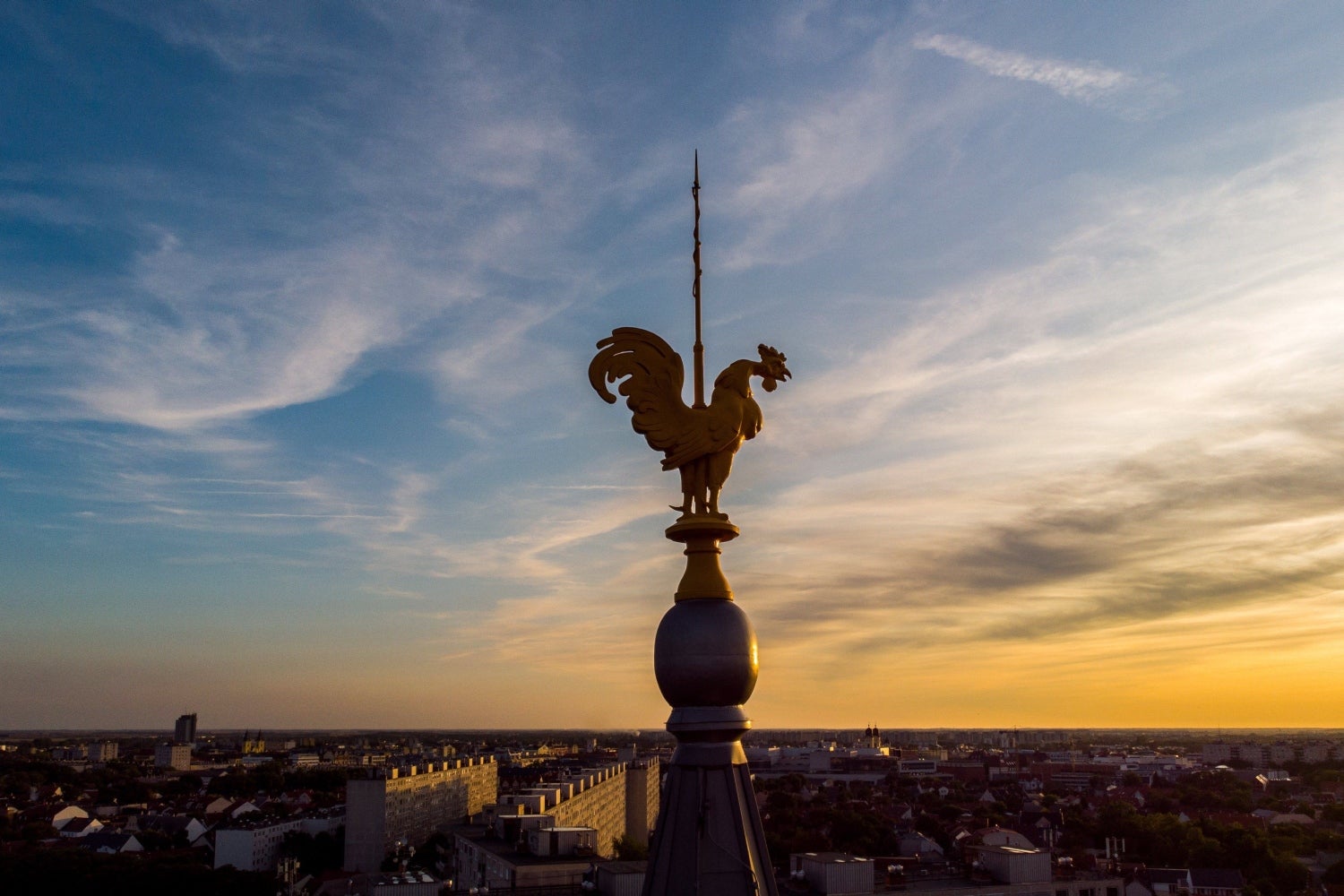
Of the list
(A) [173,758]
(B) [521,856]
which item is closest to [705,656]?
(B) [521,856]

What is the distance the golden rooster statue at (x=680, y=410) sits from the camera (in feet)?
25.2

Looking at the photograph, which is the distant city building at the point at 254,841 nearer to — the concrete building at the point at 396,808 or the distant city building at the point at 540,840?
the concrete building at the point at 396,808

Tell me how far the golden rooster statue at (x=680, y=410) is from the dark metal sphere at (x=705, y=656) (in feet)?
2.49

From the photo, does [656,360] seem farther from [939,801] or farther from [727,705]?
[939,801]

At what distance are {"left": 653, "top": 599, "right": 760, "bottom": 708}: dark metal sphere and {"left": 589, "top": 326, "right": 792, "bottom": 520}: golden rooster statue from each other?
0.76 metres

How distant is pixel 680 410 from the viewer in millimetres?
7766

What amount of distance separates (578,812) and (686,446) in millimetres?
67800

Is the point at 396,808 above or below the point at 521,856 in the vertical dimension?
below

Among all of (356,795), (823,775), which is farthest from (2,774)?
(823,775)

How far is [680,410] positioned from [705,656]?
74.9 inches

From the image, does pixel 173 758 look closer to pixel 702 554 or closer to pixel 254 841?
pixel 254 841

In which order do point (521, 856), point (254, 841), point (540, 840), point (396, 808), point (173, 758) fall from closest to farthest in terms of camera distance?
point (521, 856)
point (540, 840)
point (254, 841)
point (396, 808)
point (173, 758)

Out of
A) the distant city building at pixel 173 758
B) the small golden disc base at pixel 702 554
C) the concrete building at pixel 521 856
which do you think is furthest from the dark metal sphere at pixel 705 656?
the distant city building at pixel 173 758

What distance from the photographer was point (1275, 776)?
15012 centimetres
